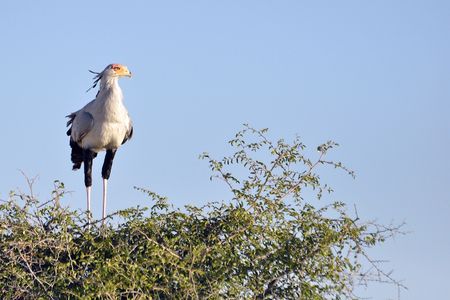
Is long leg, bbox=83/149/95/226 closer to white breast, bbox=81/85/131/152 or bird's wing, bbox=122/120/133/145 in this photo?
white breast, bbox=81/85/131/152

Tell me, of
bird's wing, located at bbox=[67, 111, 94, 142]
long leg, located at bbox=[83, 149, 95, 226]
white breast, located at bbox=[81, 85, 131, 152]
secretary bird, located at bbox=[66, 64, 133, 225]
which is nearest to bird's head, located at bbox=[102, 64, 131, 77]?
secretary bird, located at bbox=[66, 64, 133, 225]

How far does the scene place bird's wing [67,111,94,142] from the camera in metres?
12.7

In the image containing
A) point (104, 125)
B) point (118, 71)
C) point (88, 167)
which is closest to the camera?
point (104, 125)

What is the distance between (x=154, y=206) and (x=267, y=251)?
3.36ft

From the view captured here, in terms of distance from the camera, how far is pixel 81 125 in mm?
12734

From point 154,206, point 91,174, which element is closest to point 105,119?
point 91,174

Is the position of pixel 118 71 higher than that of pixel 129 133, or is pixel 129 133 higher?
pixel 118 71

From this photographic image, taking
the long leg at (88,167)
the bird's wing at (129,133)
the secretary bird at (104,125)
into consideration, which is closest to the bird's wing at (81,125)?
the secretary bird at (104,125)

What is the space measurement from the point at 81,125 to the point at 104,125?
282 millimetres

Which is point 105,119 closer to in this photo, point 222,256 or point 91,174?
point 91,174

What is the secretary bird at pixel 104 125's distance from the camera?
12.7m

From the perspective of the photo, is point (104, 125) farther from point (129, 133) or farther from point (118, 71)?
point (118, 71)

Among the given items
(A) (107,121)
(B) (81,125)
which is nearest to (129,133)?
(A) (107,121)

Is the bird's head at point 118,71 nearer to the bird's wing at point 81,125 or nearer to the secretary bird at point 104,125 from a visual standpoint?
the secretary bird at point 104,125
